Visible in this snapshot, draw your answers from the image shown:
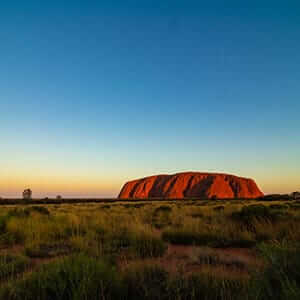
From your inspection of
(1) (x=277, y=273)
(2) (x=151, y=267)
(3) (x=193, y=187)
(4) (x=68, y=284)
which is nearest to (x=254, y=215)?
(2) (x=151, y=267)

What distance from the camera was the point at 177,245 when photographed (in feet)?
23.7

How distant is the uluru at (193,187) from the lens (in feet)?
429

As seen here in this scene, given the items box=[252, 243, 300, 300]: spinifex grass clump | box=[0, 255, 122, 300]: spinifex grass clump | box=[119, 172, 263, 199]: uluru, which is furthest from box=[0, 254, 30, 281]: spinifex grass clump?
box=[119, 172, 263, 199]: uluru

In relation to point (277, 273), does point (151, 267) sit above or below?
below

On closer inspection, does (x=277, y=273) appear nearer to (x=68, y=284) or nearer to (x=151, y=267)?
(x=151, y=267)

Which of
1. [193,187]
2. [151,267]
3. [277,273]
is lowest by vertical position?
[193,187]

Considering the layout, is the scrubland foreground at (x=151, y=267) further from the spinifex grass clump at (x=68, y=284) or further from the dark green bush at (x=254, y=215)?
the dark green bush at (x=254, y=215)

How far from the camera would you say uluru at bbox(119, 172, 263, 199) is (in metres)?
131

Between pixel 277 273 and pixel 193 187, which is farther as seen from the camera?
pixel 193 187

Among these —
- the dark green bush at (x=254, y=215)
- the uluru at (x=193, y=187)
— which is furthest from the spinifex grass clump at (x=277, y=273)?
the uluru at (x=193, y=187)

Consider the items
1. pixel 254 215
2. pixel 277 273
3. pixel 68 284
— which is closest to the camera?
pixel 277 273

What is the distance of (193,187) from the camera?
137250 mm

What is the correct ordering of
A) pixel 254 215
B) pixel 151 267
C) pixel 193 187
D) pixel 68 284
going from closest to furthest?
1. pixel 68 284
2. pixel 151 267
3. pixel 254 215
4. pixel 193 187

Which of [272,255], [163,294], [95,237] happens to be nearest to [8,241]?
[95,237]
